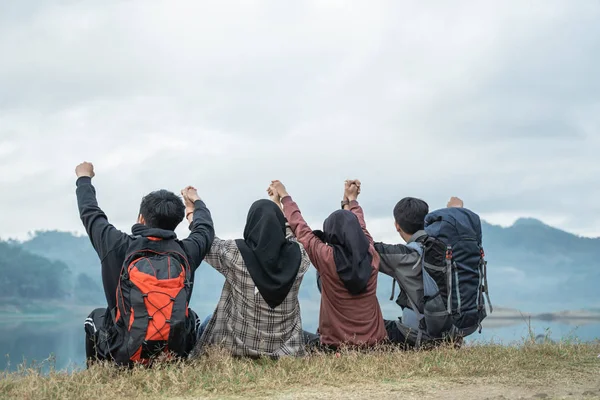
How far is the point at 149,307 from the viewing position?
6730 mm

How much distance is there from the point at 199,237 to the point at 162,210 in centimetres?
58

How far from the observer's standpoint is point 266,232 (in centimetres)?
750

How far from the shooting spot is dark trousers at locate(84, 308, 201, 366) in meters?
7.04

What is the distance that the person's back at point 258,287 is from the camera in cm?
752

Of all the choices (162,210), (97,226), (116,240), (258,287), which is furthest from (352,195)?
(97,226)

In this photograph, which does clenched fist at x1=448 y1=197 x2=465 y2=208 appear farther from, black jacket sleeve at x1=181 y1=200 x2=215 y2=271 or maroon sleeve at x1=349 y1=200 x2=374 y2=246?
black jacket sleeve at x1=181 y1=200 x2=215 y2=271

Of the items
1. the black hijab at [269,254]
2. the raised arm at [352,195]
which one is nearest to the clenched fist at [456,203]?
the raised arm at [352,195]

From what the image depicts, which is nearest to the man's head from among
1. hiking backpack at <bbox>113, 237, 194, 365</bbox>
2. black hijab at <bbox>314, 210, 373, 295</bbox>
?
black hijab at <bbox>314, 210, 373, 295</bbox>

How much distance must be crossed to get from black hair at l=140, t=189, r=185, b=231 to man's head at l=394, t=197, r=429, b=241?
289 centimetres

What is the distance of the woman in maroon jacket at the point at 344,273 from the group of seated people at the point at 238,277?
0.04 feet

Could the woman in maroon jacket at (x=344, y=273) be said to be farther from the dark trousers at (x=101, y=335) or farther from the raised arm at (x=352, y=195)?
the dark trousers at (x=101, y=335)

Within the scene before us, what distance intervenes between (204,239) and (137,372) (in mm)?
1625

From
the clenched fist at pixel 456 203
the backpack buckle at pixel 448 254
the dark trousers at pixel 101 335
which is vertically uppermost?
the clenched fist at pixel 456 203

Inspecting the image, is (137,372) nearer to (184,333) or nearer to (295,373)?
(184,333)
